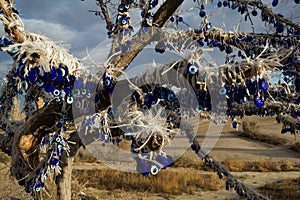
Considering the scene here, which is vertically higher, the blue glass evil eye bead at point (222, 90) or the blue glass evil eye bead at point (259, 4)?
the blue glass evil eye bead at point (259, 4)

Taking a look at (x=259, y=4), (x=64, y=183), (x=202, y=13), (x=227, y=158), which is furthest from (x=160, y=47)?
(x=227, y=158)

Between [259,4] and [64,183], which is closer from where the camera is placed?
[259,4]

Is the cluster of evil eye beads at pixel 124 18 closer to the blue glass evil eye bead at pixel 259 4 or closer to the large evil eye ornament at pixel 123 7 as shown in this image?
the large evil eye ornament at pixel 123 7

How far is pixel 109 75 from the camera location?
5.71 ft

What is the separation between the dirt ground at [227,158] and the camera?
28.8 feet

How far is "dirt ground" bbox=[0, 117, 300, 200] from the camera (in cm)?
877

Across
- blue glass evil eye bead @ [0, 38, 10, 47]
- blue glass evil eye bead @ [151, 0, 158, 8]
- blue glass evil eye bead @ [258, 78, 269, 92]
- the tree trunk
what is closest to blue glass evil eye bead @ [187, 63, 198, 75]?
blue glass evil eye bead @ [258, 78, 269, 92]

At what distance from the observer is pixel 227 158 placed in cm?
2059

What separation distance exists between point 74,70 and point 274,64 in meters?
0.96

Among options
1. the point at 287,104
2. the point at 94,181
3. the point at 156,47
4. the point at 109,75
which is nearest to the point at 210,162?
the point at 156,47

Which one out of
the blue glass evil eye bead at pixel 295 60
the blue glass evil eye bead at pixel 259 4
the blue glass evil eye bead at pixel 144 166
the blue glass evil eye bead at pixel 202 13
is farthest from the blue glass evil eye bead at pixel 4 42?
the blue glass evil eye bead at pixel 259 4

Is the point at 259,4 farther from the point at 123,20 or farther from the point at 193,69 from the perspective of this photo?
the point at 193,69

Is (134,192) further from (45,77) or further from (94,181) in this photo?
(45,77)

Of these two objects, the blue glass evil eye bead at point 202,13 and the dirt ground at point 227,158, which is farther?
the dirt ground at point 227,158
